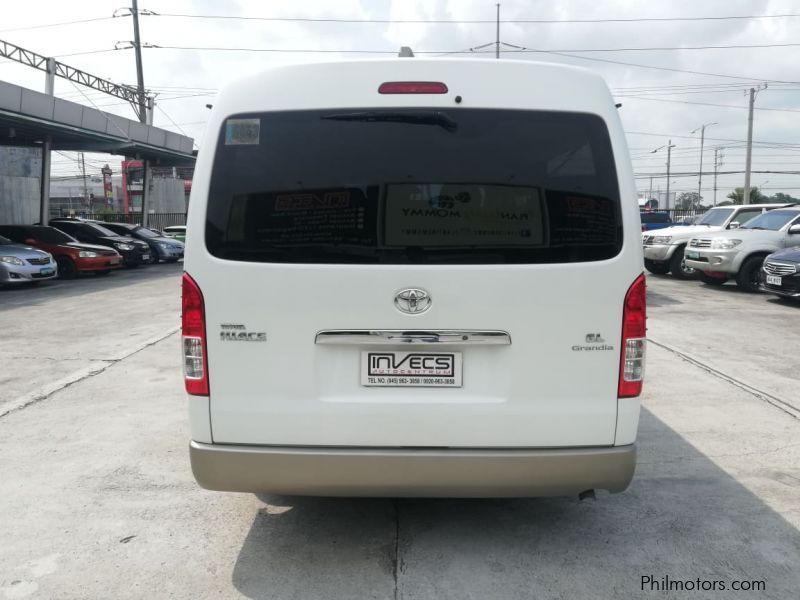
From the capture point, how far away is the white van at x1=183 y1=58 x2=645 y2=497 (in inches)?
111

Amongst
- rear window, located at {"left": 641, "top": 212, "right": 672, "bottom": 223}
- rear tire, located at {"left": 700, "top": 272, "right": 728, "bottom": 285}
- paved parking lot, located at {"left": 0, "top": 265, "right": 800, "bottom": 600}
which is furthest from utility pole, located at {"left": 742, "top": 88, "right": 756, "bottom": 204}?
paved parking lot, located at {"left": 0, "top": 265, "right": 800, "bottom": 600}

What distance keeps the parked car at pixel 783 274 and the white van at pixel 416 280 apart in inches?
404

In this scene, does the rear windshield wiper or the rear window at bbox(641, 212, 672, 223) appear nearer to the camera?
the rear windshield wiper

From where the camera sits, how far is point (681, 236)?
1684 cm

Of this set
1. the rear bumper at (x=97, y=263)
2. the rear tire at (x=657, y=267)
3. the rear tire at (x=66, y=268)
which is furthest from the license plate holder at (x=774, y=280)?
the rear tire at (x=66, y=268)

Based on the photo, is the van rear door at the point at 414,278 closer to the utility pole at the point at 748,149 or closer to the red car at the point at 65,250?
the red car at the point at 65,250

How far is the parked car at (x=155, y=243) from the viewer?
23.6m

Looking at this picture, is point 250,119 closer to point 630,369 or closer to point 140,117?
point 630,369

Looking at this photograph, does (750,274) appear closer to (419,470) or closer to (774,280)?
(774,280)

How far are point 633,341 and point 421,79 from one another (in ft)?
→ 4.64

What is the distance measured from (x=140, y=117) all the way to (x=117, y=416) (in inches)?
1318

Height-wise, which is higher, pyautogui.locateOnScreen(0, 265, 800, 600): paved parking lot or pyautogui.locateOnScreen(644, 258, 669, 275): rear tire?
pyautogui.locateOnScreen(644, 258, 669, 275): rear tire

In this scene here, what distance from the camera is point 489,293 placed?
9.31 feet

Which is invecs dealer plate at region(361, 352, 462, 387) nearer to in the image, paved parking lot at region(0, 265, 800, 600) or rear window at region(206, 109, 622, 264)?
rear window at region(206, 109, 622, 264)
